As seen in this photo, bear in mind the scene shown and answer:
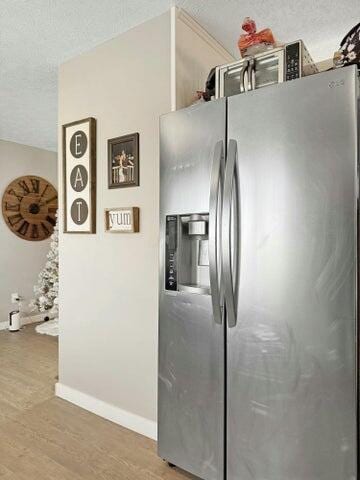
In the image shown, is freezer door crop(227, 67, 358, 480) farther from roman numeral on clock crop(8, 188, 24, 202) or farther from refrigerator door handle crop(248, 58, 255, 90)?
roman numeral on clock crop(8, 188, 24, 202)

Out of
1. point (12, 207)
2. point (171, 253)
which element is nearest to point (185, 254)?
point (171, 253)

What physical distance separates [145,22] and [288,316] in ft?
6.44

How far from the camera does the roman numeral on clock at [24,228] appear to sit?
193 inches

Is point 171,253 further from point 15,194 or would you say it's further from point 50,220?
point 50,220

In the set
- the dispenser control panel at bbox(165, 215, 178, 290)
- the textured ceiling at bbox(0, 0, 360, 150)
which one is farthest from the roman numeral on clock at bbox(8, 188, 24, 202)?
the dispenser control panel at bbox(165, 215, 178, 290)

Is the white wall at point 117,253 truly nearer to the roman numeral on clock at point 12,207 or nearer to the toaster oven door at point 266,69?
the toaster oven door at point 266,69

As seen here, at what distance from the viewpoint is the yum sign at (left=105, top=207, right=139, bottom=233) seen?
7.09ft

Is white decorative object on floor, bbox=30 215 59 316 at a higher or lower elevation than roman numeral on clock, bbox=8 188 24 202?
lower

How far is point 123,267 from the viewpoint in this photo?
224cm

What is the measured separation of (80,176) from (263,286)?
1675 millimetres

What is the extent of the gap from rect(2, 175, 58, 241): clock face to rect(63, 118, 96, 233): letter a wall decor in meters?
2.63

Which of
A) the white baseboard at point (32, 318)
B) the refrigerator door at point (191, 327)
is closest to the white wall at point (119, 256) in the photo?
the refrigerator door at point (191, 327)

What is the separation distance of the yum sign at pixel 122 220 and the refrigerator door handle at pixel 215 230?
0.76 meters

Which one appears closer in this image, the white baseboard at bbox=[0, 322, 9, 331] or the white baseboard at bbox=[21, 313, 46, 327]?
the white baseboard at bbox=[0, 322, 9, 331]
